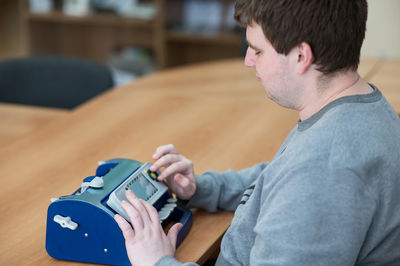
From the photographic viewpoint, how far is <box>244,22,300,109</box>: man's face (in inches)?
37.4

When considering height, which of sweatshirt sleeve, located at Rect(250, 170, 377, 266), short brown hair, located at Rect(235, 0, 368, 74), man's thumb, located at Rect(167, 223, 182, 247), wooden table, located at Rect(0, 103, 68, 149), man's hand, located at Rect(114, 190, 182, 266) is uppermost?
short brown hair, located at Rect(235, 0, 368, 74)

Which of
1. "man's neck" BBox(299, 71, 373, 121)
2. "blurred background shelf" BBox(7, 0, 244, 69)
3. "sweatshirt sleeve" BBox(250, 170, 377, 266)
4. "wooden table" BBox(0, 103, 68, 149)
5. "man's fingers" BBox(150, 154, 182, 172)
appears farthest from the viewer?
"blurred background shelf" BBox(7, 0, 244, 69)

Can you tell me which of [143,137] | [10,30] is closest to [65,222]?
[143,137]

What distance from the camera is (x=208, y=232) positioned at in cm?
123

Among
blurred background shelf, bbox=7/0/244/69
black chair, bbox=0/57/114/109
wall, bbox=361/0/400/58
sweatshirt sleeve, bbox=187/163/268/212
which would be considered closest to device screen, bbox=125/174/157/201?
sweatshirt sleeve, bbox=187/163/268/212

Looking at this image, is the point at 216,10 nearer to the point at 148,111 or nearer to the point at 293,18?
the point at 148,111

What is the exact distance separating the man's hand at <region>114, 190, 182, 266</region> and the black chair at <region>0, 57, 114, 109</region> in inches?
57.5

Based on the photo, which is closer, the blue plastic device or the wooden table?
the blue plastic device

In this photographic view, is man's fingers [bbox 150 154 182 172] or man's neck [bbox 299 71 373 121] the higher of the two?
man's neck [bbox 299 71 373 121]

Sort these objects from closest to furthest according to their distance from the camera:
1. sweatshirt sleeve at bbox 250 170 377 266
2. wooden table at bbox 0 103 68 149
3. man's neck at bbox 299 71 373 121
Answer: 1. sweatshirt sleeve at bbox 250 170 377 266
2. man's neck at bbox 299 71 373 121
3. wooden table at bbox 0 103 68 149

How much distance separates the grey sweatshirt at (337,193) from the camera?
0.84 metres

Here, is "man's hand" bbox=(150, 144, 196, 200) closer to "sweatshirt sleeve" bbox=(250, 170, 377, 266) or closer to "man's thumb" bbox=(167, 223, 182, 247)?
"man's thumb" bbox=(167, 223, 182, 247)

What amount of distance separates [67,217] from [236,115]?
1029 millimetres

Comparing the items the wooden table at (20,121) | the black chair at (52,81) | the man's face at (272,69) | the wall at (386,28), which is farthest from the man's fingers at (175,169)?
the wall at (386,28)
